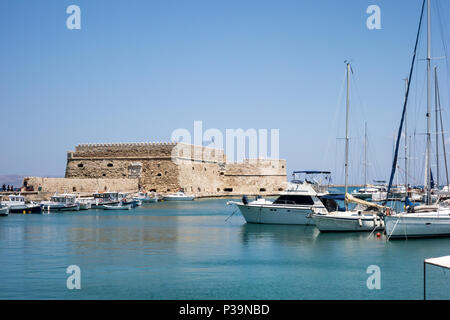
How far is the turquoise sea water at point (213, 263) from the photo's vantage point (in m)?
11.8

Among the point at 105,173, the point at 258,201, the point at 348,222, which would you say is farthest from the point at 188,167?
the point at 348,222

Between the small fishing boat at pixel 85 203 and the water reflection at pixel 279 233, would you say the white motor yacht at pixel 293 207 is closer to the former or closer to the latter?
the water reflection at pixel 279 233

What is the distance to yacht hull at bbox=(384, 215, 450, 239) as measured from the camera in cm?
1783

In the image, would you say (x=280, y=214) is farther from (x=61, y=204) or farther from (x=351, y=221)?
(x=61, y=204)

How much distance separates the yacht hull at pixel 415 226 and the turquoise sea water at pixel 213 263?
0.99ft

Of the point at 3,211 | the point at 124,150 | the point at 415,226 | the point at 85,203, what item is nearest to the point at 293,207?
the point at 415,226

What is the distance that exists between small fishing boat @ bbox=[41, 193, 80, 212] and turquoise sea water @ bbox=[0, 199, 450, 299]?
980 centimetres

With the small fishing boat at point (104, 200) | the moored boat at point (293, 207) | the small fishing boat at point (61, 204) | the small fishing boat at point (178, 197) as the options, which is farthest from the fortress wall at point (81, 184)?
the moored boat at point (293, 207)

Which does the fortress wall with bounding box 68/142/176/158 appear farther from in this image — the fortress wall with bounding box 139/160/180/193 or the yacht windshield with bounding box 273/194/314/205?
the yacht windshield with bounding box 273/194/314/205

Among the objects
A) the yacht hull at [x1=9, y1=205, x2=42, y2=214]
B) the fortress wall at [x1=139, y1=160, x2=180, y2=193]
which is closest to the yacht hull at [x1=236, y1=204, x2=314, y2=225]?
the yacht hull at [x1=9, y1=205, x2=42, y2=214]

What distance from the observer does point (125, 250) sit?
1705cm

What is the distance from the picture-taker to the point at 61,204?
33.6 metres

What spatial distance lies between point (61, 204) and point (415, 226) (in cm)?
2216
